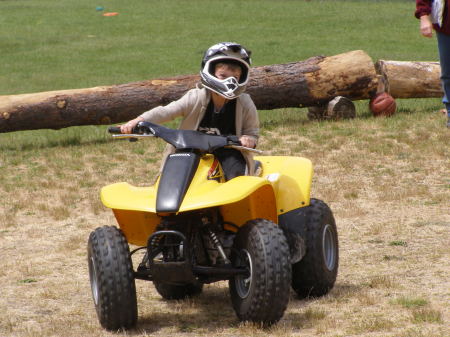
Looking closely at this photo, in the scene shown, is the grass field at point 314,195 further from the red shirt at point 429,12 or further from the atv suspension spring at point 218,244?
the red shirt at point 429,12

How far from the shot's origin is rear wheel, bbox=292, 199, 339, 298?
6.24m

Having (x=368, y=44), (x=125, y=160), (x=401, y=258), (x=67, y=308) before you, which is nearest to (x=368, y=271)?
(x=401, y=258)

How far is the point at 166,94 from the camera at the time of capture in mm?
13641

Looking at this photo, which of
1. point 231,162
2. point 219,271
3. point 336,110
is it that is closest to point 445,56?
point 336,110

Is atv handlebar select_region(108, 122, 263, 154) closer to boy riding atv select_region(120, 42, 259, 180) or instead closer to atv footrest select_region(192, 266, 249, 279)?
boy riding atv select_region(120, 42, 259, 180)

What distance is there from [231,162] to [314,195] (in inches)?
169

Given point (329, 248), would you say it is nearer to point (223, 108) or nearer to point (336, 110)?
point (223, 108)

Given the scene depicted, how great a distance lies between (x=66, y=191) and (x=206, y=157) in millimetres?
5273

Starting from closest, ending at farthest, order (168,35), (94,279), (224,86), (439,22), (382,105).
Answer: (94,279)
(224,86)
(439,22)
(382,105)
(168,35)

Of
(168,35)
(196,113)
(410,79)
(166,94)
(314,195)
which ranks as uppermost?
(196,113)

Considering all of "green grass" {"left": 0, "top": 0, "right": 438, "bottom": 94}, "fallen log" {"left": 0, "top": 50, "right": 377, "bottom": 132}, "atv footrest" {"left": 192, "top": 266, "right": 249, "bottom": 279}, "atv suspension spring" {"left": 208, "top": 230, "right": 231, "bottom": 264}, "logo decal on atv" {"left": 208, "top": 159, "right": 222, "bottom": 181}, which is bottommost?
"green grass" {"left": 0, "top": 0, "right": 438, "bottom": 94}

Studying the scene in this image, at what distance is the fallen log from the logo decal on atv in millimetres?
7850

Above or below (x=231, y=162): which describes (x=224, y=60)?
above

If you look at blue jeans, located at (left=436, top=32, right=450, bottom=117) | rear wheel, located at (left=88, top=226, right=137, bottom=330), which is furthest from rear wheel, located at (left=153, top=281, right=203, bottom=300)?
blue jeans, located at (left=436, top=32, right=450, bottom=117)
